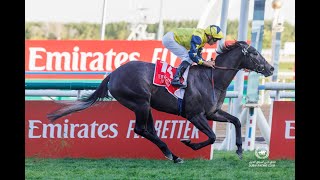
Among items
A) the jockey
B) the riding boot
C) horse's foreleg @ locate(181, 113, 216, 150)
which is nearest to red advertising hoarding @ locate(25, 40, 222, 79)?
the jockey

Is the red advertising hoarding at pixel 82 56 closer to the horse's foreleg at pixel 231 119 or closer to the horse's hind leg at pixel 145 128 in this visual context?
the horse's hind leg at pixel 145 128

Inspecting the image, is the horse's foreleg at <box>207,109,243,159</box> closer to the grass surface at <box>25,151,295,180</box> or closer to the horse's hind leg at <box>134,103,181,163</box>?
the grass surface at <box>25,151,295,180</box>

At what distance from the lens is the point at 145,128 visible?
9.20 meters

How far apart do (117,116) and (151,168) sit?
774 mm

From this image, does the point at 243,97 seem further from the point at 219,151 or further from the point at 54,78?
the point at 54,78

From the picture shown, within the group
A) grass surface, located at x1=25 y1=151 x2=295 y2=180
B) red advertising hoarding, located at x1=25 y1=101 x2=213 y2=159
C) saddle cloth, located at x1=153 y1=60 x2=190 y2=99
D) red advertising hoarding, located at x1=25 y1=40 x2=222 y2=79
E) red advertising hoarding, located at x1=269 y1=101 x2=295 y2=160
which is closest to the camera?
grass surface, located at x1=25 y1=151 x2=295 y2=180

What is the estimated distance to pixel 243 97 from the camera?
9898mm

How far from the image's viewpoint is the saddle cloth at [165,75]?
9094 mm

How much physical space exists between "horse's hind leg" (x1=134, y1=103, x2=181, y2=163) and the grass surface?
12 centimetres

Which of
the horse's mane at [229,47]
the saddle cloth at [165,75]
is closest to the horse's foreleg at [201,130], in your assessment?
the saddle cloth at [165,75]

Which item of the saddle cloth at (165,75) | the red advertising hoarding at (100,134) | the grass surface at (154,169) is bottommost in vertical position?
the grass surface at (154,169)

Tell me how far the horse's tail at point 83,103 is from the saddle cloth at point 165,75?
470 millimetres

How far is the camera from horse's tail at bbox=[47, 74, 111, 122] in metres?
9.16
